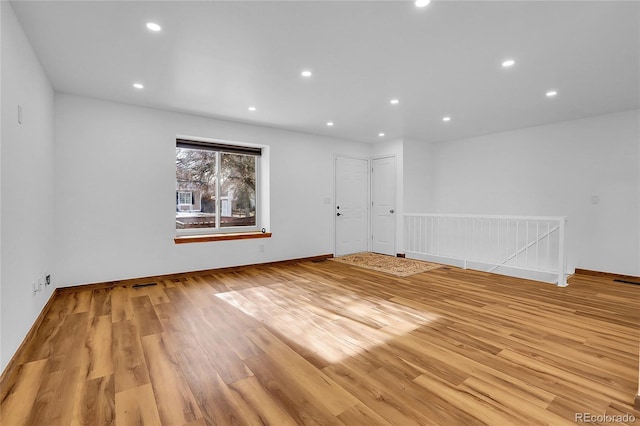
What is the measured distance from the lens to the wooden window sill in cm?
456

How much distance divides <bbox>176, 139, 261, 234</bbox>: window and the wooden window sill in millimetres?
205

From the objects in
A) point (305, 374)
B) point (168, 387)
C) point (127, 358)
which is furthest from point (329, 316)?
point (127, 358)

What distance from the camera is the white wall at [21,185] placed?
2.00 meters

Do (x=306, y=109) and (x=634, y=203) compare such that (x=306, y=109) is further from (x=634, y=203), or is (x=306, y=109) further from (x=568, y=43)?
(x=634, y=203)

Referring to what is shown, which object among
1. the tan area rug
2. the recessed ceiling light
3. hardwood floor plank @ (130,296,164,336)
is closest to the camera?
the recessed ceiling light

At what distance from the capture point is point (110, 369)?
202 cm

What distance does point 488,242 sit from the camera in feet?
19.6

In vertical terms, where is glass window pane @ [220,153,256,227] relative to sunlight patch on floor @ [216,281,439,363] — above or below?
above

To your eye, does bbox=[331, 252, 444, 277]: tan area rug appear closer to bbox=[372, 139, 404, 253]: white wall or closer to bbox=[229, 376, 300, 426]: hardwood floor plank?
bbox=[372, 139, 404, 253]: white wall

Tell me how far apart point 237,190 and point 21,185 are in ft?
10.4

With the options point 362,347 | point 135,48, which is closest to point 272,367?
point 362,347

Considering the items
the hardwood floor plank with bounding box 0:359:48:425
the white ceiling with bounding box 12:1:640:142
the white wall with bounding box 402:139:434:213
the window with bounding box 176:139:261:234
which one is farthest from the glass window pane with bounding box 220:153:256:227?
the hardwood floor plank with bounding box 0:359:48:425

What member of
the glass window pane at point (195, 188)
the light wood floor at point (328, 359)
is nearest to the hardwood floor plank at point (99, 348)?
the light wood floor at point (328, 359)

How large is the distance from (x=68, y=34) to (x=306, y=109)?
269 centimetres
